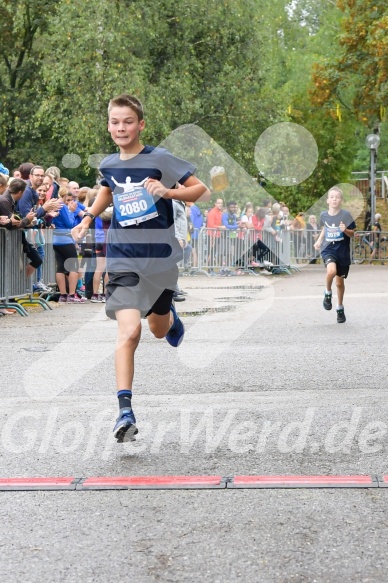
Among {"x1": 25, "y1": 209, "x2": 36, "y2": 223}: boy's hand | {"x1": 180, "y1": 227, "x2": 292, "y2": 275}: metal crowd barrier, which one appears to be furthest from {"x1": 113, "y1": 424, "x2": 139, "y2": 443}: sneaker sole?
{"x1": 180, "y1": 227, "x2": 292, "y2": 275}: metal crowd barrier

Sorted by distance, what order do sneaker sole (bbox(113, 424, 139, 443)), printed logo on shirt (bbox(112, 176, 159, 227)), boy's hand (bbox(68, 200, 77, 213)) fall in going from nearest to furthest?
sneaker sole (bbox(113, 424, 139, 443))
printed logo on shirt (bbox(112, 176, 159, 227))
boy's hand (bbox(68, 200, 77, 213))

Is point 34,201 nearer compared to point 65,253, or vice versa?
point 34,201

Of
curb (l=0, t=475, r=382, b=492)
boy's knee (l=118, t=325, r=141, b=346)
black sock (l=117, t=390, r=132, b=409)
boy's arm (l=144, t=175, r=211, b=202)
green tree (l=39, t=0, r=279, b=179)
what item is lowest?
curb (l=0, t=475, r=382, b=492)

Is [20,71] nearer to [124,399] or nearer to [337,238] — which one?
[337,238]

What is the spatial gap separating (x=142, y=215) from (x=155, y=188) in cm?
22

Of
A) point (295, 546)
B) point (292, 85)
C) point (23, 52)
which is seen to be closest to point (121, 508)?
point (295, 546)

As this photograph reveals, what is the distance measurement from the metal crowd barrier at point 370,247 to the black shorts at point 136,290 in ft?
99.1

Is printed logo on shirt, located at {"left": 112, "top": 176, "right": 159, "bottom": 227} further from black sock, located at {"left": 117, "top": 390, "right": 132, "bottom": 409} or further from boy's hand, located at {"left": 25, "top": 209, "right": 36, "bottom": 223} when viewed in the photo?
boy's hand, located at {"left": 25, "top": 209, "right": 36, "bottom": 223}

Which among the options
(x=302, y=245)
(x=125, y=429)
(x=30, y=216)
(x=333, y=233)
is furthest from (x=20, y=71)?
(x=125, y=429)

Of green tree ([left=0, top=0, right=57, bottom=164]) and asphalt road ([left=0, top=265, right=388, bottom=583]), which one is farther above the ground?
green tree ([left=0, top=0, right=57, bottom=164])

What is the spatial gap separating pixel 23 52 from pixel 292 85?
58.8 feet

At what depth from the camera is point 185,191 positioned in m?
6.36

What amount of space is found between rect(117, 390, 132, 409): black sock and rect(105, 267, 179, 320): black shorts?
20.1 inches

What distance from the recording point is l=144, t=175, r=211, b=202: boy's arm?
244 inches
